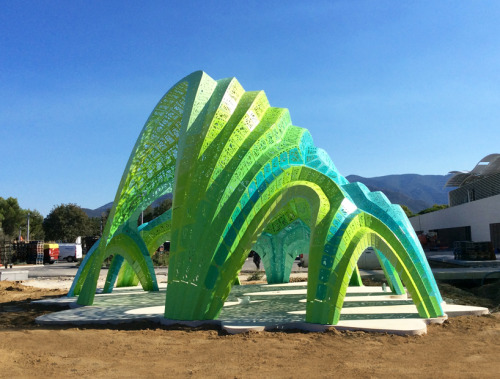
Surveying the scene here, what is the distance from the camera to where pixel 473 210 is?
48594mm

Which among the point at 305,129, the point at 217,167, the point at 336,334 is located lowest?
the point at 336,334

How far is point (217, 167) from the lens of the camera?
13.3 meters

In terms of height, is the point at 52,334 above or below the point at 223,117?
below

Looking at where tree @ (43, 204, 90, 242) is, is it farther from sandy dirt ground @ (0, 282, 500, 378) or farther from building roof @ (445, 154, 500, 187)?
sandy dirt ground @ (0, 282, 500, 378)

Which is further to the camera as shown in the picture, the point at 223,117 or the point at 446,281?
the point at 446,281

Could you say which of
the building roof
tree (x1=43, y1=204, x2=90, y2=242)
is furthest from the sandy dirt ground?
tree (x1=43, y1=204, x2=90, y2=242)

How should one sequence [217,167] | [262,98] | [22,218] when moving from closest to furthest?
[217,167], [262,98], [22,218]

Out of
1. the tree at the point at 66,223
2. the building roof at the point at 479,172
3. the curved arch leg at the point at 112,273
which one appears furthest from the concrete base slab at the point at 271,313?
the tree at the point at 66,223

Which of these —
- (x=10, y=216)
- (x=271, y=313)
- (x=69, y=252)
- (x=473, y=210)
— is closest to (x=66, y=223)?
(x=10, y=216)

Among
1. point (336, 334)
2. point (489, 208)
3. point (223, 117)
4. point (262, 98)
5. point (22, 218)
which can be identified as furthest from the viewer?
point (22, 218)

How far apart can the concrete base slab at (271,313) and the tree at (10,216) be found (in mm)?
80736

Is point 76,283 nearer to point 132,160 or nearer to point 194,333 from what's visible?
point 132,160

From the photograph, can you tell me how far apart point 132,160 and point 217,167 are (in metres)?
4.91

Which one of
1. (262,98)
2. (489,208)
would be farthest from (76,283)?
(489,208)
